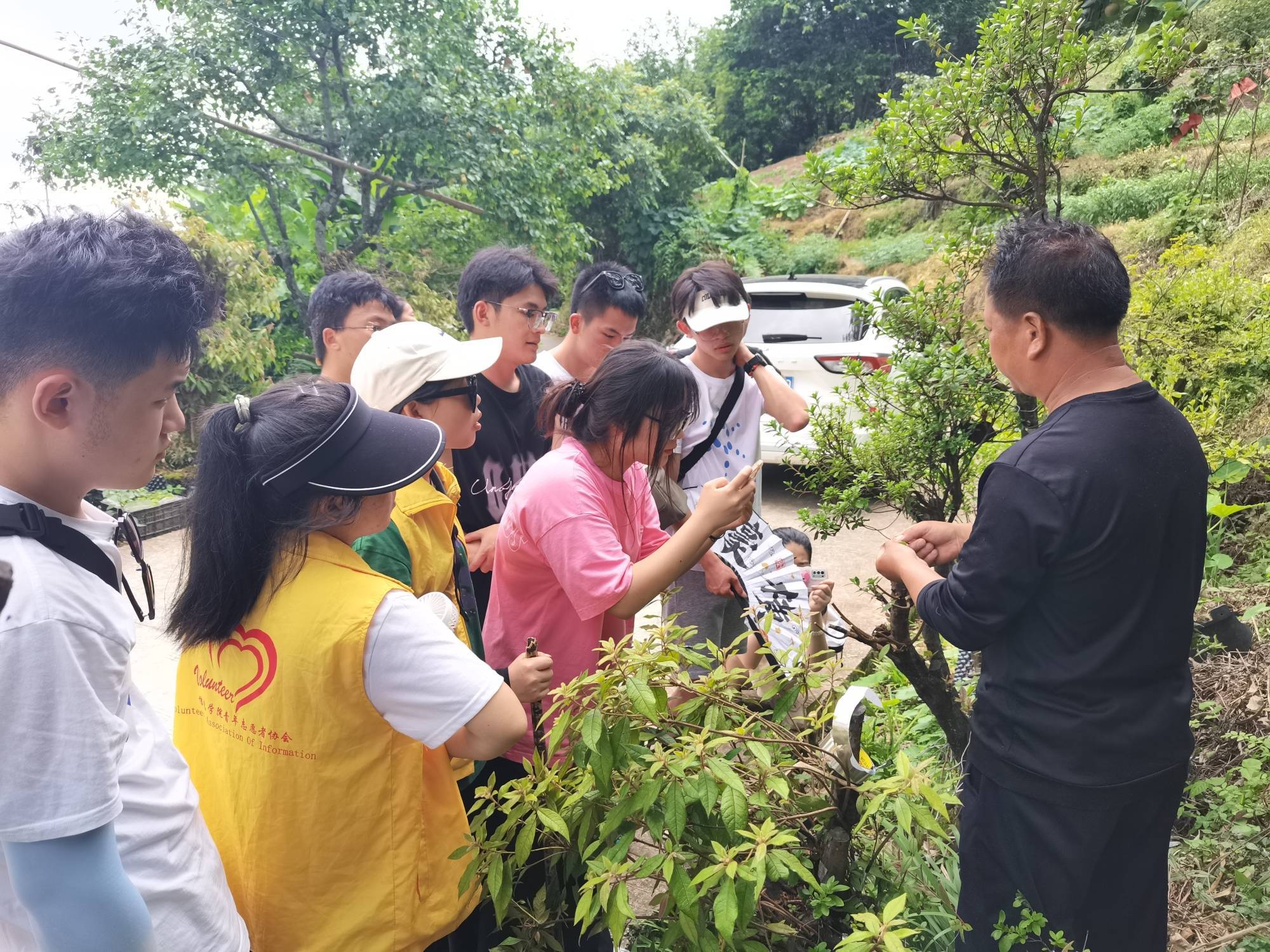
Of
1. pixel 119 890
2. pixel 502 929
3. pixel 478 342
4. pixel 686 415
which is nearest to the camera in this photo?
pixel 119 890

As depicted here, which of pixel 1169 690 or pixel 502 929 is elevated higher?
pixel 1169 690

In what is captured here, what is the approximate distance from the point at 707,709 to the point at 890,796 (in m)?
0.36

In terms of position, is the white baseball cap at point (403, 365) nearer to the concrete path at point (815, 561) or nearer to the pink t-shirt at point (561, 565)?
the pink t-shirt at point (561, 565)

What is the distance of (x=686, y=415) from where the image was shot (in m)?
2.04

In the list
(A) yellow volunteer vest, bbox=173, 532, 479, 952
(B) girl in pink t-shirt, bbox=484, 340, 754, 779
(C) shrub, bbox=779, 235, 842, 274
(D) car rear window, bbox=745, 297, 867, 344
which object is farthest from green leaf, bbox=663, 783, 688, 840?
(C) shrub, bbox=779, 235, 842, 274

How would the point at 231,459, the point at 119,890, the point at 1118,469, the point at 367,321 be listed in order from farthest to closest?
the point at 367,321, the point at 1118,469, the point at 231,459, the point at 119,890

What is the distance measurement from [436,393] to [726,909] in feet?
4.53

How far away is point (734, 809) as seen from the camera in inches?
49.7

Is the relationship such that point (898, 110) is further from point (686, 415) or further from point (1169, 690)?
point (1169, 690)

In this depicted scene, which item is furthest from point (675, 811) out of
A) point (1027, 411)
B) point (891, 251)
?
point (891, 251)

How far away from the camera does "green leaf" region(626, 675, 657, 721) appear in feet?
4.38

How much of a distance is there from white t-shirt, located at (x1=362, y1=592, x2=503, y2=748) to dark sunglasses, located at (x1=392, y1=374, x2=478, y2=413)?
87 centimetres

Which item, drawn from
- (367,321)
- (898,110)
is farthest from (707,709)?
(367,321)

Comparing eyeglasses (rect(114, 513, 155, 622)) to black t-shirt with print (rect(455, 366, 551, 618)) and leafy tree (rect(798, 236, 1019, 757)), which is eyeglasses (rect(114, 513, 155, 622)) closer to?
black t-shirt with print (rect(455, 366, 551, 618))
